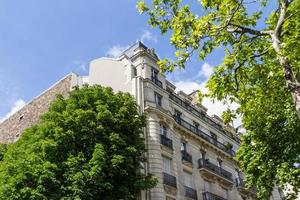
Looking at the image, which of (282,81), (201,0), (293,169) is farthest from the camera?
(293,169)

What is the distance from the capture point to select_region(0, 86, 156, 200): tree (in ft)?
57.3

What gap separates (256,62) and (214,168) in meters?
16.3

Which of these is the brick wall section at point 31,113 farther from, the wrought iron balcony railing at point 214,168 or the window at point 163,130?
the wrought iron balcony railing at point 214,168

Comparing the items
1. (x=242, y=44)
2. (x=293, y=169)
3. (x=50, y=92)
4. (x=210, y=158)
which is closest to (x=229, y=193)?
(x=210, y=158)

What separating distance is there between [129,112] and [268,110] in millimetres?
7814

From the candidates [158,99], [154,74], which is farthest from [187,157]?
[154,74]

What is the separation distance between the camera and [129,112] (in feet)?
69.9

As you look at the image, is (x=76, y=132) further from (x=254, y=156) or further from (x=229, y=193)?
(x=229, y=193)

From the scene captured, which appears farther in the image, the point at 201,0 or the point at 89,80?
the point at 89,80

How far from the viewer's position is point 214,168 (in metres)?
28.8

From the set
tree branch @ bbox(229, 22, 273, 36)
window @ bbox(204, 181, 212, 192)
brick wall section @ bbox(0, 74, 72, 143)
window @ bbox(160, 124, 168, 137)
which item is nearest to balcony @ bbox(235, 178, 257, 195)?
window @ bbox(204, 181, 212, 192)

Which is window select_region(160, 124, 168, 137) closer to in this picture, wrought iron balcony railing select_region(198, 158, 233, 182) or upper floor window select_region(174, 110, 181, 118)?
upper floor window select_region(174, 110, 181, 118)

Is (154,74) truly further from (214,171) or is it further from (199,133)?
(214,171)

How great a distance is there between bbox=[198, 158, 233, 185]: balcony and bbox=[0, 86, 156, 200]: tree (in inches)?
279
